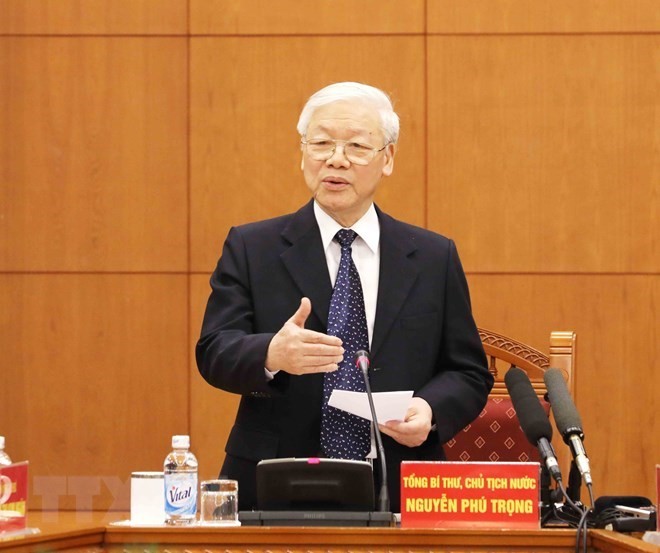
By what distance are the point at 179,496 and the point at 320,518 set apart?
A: 0.27 metres

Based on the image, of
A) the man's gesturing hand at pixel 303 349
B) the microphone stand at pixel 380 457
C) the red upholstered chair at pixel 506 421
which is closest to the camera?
the microphone stand at pixel 380 457

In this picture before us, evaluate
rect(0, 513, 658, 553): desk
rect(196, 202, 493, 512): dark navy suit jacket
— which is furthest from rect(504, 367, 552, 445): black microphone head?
rect(196, 202, 493, 512): dark navy suit jacket

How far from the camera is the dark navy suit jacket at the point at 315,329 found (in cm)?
272

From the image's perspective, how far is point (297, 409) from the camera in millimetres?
2738

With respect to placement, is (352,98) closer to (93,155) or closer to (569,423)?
(569,423)

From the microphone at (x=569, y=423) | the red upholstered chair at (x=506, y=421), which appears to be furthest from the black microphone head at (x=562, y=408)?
the red upholstered chair at (x=506, y=421)

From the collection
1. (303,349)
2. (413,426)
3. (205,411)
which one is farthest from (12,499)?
(205,411)

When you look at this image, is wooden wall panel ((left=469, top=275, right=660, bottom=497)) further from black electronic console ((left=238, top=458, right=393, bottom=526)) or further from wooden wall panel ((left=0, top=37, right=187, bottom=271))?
black electronic console ((left=238, top=458, right=393, bottom=526))

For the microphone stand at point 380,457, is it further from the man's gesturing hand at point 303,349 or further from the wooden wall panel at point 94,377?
the wooden wall panel at point 94,377

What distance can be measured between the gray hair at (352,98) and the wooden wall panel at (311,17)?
1.91m

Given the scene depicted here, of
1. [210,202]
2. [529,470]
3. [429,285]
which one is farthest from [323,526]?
[210,202]

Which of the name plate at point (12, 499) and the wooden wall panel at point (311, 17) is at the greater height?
the wooden wall panel at point (311, 17)

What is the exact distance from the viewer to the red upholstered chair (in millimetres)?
3311

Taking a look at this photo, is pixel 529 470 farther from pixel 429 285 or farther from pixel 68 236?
pixel 68 236
